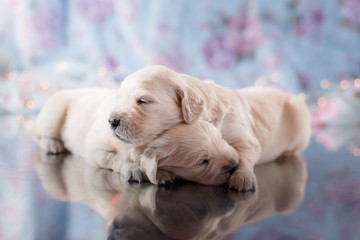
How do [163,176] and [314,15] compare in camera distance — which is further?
[314,15]

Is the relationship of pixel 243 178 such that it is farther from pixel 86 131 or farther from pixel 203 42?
pixel 203 42

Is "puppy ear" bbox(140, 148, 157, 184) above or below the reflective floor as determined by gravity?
above

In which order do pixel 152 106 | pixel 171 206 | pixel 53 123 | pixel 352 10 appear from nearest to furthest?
pixel 171 206 → pixel 152 106 → pixel 53 123 → pixel 352 10

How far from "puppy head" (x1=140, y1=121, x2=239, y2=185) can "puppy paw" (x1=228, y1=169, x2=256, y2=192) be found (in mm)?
38

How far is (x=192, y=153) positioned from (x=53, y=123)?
1268 mm

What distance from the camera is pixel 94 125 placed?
225cm

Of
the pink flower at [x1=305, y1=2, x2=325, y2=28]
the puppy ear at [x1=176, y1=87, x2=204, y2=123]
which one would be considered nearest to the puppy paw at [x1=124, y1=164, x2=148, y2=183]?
the puppy ear at [x1=176, y1=87, x2=204, y2=123]

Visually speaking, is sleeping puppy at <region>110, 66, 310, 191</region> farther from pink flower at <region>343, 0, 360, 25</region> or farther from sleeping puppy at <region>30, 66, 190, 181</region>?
pink flower at <region>343, 0, 360, 25</region>

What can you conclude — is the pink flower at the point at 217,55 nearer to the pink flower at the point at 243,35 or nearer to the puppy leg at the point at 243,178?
the pink flower at the point at 243,35

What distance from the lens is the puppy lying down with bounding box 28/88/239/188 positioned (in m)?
1.75

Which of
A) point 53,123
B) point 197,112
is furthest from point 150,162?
point 53,123

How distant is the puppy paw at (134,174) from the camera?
1961 millimetres

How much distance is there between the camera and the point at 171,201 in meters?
1.68

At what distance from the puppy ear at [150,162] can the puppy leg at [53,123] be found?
3.53 ft
